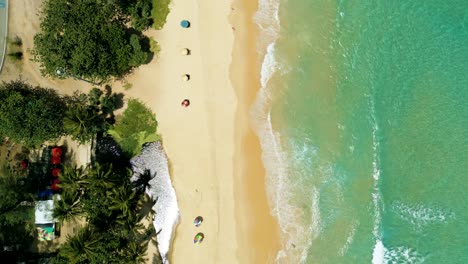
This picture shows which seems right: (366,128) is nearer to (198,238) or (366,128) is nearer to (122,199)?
(198,238)

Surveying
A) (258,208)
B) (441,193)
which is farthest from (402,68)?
(258,208)

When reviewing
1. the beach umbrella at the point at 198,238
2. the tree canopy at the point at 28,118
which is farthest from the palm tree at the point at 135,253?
the tree canopy at the point at 28,118

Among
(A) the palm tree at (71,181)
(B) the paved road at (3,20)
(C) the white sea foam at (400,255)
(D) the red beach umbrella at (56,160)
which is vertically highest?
(B) the paved road at (3,20)

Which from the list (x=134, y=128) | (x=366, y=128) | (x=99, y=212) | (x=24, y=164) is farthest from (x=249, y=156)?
(x=24, y=164)

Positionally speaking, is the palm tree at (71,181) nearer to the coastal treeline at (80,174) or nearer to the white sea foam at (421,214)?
the coastal treeline at (80,174)

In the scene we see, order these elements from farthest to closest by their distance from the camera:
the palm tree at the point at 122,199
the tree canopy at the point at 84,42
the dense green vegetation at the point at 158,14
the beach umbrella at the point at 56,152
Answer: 1. the dense green vegetation at the point at 158,14
2. the beach umbrella at the point at 56,152
3. the tree canopy at the point at 84,42
4. the palm tree at the point at 122,199

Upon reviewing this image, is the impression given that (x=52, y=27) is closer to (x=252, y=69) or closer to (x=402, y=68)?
(x=252, y=69)

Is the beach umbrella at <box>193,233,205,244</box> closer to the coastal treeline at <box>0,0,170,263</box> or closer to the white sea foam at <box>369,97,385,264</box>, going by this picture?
the coastal treeline at <box>0,0,170,263</box>

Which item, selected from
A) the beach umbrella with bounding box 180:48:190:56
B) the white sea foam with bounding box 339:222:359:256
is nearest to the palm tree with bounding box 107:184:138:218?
the beach umbrella with bounding box 180:48:190:56
